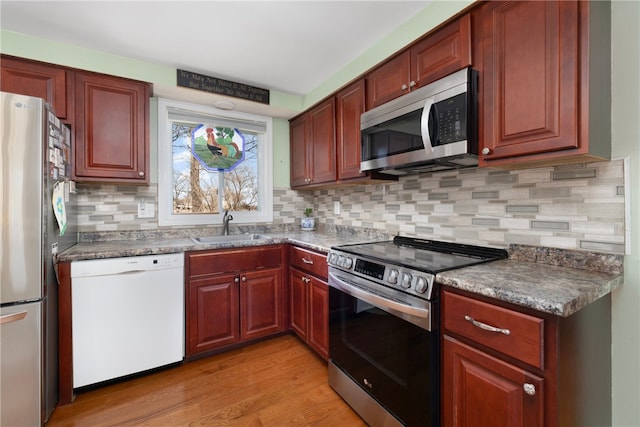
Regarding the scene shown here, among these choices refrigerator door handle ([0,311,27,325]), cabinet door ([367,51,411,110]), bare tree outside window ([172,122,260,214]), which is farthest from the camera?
bare tree outside window ([172,122,260,214])

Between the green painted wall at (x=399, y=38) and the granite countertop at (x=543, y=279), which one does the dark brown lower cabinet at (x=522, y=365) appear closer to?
the granite countertop at (x=543, y=279)

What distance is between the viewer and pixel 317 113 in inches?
108

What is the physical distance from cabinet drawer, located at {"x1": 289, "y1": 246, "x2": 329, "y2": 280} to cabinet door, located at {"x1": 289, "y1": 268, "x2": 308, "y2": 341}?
72 millimetres

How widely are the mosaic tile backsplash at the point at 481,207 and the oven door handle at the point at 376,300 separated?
29.4 inches

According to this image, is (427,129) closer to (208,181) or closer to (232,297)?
(232,297)

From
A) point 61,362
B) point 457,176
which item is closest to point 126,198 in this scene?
point 61,362

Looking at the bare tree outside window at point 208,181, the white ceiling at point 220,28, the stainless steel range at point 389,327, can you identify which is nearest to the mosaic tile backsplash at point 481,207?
the stainless steel range at point 389,327

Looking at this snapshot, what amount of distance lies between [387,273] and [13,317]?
6.27 feet

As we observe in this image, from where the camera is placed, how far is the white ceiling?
65.5 inches

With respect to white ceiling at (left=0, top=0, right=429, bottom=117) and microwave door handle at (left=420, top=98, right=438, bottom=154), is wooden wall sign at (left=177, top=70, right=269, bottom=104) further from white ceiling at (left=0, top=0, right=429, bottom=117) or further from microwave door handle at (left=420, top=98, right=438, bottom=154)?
microwave door handle at (left=420, top=98, right=438, bottom=154)

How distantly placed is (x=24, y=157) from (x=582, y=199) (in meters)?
2.75

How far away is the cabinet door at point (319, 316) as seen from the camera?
6.71 feet

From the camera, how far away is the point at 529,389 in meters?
0.94

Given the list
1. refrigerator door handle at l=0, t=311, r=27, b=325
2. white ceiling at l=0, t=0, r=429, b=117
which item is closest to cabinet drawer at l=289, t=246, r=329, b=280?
white ceiling at l=0, t=0, r=429, b=117
